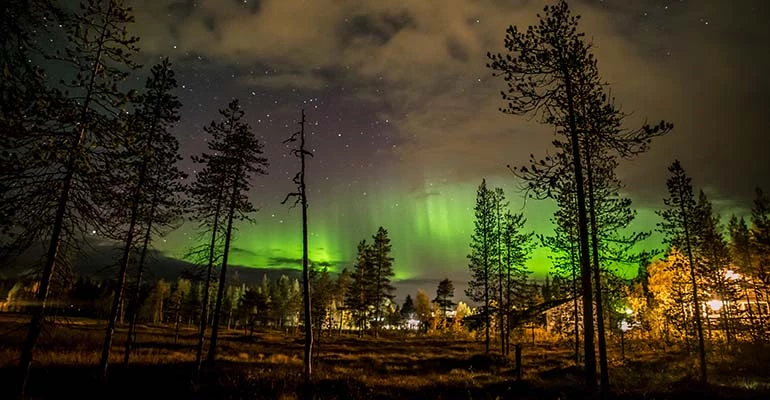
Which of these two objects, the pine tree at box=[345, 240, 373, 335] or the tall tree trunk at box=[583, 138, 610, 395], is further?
the pine tree at box=[345, 240, 373, 335]

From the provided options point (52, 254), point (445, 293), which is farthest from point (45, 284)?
point (445, 293)

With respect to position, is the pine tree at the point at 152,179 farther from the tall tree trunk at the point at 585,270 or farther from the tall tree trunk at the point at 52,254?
the tall tree trunk at the point at 585,270

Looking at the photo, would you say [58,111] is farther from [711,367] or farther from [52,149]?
[711,367]

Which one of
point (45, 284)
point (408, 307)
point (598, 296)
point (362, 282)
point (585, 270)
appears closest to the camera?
point (45, 284)

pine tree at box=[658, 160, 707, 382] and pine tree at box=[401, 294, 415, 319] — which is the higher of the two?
pine tree at box=[658, 160, 707, 382]

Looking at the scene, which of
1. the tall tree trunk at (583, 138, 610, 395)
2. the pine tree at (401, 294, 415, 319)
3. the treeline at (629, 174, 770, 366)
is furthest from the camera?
the pine tree at (401, 294, 415, 319)

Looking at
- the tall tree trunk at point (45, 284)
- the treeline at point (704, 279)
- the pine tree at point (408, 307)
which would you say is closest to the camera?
the tall tree trunk at point (45, 284)

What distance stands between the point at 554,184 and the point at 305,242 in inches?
495

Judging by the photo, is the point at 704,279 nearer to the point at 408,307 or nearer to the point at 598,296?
the point at 598,296

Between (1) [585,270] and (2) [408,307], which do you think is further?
(2) [408,307]

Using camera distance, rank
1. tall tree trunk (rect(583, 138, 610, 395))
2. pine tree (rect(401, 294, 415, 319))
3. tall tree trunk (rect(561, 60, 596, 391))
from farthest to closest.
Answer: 1. pine tree (rect(401, 294, 415, 319))
2. tall tree trunk (rect(583, 138, 610, 395))
3. tall tree trunk (rect(561, 60, 596, 391))

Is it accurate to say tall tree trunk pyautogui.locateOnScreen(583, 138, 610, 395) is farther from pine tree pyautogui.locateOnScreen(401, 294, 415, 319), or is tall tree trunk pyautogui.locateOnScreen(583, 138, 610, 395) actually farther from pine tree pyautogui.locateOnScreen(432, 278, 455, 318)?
pine tree pyautogui.locateOnScreen(401, 294, 415, 319)

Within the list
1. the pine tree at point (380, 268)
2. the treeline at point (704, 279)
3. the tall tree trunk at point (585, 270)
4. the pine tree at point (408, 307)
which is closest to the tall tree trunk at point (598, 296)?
the tall tree trunk at point (585, 270)

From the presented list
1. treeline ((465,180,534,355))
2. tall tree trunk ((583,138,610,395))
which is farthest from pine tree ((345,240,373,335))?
tall tree trunk ((583,138,610,395))
